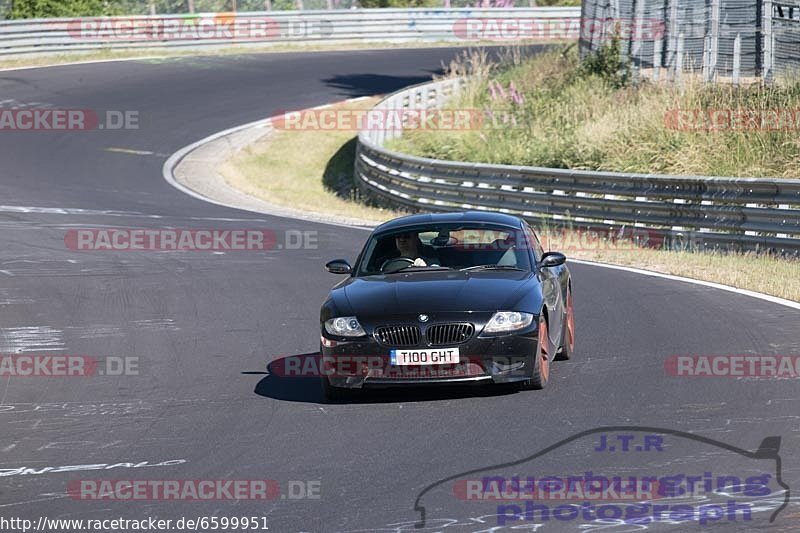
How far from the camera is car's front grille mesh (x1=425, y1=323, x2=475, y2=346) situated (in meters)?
9.27

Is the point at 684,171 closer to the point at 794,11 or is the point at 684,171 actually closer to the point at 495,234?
the point at 794,11

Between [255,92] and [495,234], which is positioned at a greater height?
[495,234]

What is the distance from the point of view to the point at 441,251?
10711 mm

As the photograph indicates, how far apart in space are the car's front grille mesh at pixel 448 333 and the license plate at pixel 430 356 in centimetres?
10

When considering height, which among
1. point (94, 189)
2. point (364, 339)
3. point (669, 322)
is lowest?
point (94, 189)

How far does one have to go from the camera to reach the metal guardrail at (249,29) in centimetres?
4612

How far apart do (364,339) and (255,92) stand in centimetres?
3403

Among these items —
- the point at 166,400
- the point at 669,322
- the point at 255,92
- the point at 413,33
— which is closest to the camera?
the point at 166,400

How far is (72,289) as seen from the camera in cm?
1647

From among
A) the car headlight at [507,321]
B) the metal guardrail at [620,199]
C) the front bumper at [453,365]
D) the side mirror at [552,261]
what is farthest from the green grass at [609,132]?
the front bumper at [453,365]

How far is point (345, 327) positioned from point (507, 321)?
3.91 feet

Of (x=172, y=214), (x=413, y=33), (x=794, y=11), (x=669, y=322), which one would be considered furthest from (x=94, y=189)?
(x=413, y=33)

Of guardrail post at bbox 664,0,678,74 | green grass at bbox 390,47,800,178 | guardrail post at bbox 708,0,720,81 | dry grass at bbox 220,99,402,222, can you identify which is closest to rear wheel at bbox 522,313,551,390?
green grass at bbox 390,47,800,178

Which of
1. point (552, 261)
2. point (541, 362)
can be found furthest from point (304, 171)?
point (541, 362)
